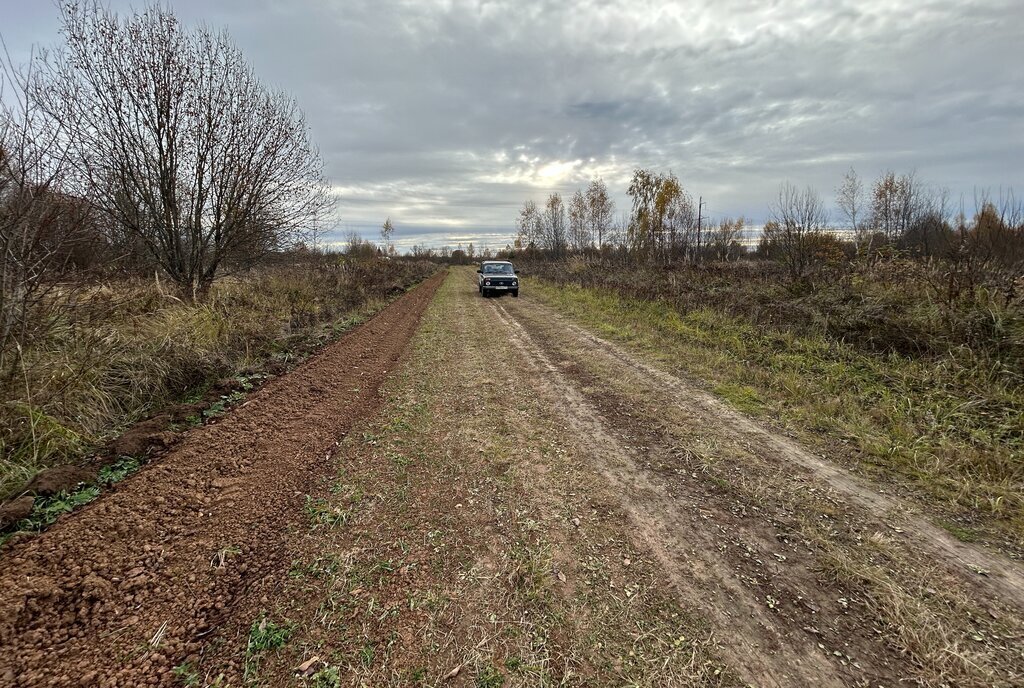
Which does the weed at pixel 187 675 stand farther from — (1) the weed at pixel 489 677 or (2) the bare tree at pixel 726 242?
(2) the bare tree at pixel 726 242

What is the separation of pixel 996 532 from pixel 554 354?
6.06 m

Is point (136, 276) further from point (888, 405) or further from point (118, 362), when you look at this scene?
point (888, 405)

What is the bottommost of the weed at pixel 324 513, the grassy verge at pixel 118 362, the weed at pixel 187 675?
the weed at pixel 187 675

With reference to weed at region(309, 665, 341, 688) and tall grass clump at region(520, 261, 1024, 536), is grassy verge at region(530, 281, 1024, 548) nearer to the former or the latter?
tall grass clump at region(520, 261, 1024, 536)

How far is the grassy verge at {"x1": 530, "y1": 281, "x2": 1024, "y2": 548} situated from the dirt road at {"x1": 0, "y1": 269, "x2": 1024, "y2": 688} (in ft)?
2.05

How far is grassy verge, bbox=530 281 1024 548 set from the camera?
3.43 m

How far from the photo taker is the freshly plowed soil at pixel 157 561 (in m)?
1.94

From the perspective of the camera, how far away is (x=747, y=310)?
962cm

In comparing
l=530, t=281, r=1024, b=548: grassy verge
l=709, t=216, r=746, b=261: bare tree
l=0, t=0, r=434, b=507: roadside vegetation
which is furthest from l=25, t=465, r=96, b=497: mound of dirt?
l=709, t=216, r=746, b=261: bare tree

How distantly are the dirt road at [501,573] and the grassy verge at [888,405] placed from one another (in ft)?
2.05

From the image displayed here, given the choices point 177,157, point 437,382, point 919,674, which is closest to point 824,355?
point 919,674

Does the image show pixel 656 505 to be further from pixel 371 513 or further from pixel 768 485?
pixel 371 513

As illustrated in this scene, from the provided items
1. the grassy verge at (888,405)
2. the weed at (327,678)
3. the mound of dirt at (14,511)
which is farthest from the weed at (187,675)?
the grassy verge at (888,405)

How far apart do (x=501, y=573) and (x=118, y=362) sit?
5.40 metres
